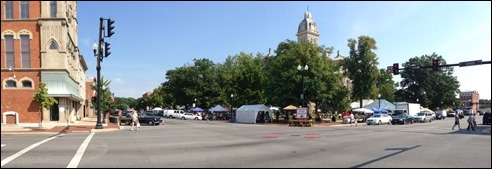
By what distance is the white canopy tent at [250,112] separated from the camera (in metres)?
51.1

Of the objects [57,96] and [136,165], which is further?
[57,96]

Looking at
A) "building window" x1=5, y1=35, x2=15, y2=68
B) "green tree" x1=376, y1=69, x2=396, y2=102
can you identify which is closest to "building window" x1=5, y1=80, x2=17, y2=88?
"building window" x1=5, y1=35, x2=15, y2=68

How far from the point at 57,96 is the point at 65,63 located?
3.50m

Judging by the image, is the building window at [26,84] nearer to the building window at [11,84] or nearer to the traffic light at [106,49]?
the building window at [11,84]

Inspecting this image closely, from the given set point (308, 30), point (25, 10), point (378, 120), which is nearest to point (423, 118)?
point (378, 120)

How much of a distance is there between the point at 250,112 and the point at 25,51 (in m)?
24.6

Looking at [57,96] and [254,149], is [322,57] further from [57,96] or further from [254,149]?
[254,149]

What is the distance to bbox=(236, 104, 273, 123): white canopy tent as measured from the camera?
51.1 metres

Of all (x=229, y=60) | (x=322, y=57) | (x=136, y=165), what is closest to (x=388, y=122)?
(x=322, y=57)

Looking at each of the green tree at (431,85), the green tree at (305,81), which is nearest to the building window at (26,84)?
the green tree at (305,81)

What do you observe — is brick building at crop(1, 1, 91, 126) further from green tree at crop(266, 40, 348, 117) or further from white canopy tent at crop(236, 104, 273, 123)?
green tree at crop(266, 40, 348, 117)

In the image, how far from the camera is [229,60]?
99.6m

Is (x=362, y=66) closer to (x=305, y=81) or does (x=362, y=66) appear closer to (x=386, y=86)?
(x=305, y=81)

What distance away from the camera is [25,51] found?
4234 centimetres
